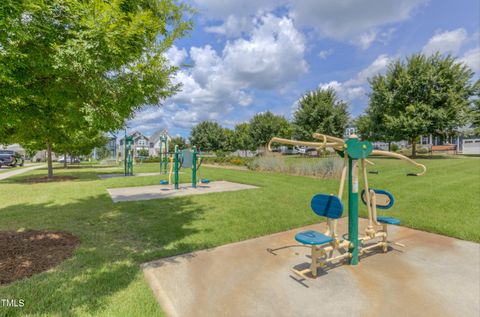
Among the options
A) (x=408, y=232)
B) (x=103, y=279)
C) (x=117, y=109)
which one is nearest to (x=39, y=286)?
(x=103, y=279)

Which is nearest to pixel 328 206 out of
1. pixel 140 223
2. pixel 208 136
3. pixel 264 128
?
pixel 140 223

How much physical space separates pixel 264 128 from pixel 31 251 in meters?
37.8

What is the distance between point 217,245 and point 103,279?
1.69 m

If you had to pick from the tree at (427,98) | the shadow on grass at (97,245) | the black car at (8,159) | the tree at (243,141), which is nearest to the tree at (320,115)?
the tree at (427,98)

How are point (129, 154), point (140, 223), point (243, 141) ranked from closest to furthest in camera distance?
point (140, 223)
point (129, 154)
point (243, 141)

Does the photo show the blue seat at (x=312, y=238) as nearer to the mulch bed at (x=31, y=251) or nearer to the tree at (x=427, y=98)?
the mulch bed at (x=31, y=251)

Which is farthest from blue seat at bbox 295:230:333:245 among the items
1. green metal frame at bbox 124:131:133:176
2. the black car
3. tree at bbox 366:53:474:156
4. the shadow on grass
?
the black car

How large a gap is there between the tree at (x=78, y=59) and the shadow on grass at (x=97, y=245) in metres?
1.82

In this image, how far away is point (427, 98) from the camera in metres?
23.9

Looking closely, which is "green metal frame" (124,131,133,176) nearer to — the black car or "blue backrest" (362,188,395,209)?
"blue backrest" (362,188,395,209)

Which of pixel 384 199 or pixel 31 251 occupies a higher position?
pixel 384 199

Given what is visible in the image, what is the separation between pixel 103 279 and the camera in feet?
9.78

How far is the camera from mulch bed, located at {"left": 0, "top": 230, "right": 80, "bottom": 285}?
3189 millimetres

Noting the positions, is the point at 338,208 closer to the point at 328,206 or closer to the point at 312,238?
the point at 328,206
